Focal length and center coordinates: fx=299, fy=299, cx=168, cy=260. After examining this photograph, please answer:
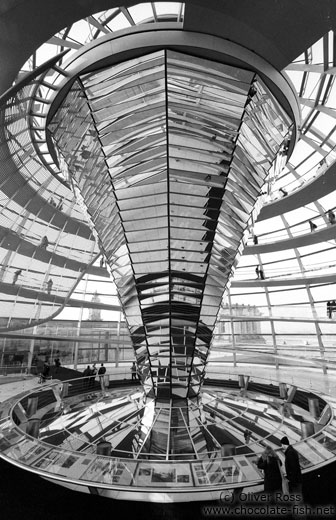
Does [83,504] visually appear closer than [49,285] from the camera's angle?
Yes

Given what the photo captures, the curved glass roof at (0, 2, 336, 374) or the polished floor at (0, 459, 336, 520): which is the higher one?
the curved glass roof at (0, 2, 336, 374)

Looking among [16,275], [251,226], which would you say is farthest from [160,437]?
[16,275]

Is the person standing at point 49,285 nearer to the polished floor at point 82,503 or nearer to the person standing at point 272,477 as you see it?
the polished floor at point 82,503

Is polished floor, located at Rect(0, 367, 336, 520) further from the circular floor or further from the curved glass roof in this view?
the curved glass roof

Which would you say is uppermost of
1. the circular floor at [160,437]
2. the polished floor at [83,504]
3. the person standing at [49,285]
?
the person standing at [49,285]

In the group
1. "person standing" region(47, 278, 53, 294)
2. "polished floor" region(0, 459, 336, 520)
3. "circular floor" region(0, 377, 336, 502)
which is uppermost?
"person standing" region(47, 278, 53, 294)

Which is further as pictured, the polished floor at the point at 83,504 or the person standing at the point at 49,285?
the person standing at the point at 49,285

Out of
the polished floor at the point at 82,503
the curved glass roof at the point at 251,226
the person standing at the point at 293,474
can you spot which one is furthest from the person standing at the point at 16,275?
the person standing at the point at 293,474

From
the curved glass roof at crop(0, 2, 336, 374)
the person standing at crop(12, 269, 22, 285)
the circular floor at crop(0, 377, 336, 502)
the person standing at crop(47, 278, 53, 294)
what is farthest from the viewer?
the person standing at crop(47, 278, 53, 294)

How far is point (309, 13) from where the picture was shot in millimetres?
5422

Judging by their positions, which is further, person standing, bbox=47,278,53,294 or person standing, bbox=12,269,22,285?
person standing, bbox=47,278,53,294

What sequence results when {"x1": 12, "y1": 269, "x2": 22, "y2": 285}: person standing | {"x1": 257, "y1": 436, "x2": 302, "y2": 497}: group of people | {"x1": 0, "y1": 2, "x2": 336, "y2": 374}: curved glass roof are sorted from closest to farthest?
1. {"x1": 257, "y1": 436, "x2": 302, "y2": 497}: group of people
2. {"x1": 0, "y1": 2, "x2": 336, "y2": 374}: curved glass roof
3. {"x1": 12, "y1": 269, "x2": 22, "y2": 285}: person standing

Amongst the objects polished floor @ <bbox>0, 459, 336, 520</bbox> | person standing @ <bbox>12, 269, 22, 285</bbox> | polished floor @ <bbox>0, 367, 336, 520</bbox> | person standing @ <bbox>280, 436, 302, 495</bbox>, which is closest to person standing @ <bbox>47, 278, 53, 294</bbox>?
person standing @ <bbox>12, 269, 22, 285</bbox>

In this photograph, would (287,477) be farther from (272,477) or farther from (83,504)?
(83,504)
